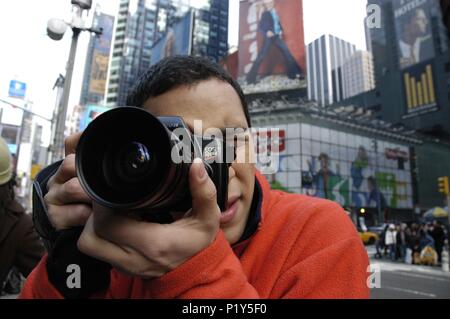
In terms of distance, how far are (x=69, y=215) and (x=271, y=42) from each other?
1436 inches

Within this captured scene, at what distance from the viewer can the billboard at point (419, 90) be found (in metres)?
41.2

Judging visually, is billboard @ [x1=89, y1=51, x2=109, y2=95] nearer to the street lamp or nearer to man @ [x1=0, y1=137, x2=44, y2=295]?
the street lamp

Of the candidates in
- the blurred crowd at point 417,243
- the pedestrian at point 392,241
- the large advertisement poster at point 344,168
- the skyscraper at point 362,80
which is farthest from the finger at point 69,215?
the skyscraper at point 362,80

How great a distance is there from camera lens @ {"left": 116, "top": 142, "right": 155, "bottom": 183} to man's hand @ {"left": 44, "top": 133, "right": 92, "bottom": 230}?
0.73 feet

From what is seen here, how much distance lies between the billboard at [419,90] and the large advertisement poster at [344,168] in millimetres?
7183

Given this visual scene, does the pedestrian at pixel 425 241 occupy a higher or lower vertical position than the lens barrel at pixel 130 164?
lower

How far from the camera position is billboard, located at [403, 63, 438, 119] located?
41.2 metres

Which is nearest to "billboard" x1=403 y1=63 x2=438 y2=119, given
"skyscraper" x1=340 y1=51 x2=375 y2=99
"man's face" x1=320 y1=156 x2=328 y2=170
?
"skyscraper" x1=340 y1=51 x2=375 y2=99

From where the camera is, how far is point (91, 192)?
2.54ft

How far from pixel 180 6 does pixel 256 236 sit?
89.8m

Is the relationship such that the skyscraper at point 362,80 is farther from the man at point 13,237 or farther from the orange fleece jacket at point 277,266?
the orange fleece jacket at point 277,266

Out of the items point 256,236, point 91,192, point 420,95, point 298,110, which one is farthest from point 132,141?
point 420,95

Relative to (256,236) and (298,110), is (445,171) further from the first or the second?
(256,236)

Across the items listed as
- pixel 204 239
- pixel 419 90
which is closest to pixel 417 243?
pixel 204 239
